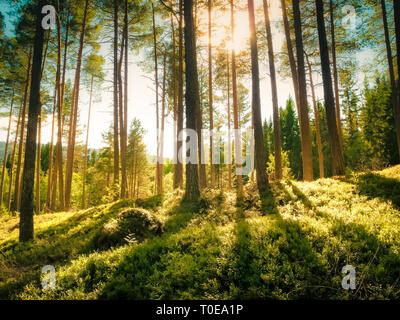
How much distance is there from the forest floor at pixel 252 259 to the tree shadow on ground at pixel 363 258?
0.05ft

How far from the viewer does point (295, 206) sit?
19.3 ft

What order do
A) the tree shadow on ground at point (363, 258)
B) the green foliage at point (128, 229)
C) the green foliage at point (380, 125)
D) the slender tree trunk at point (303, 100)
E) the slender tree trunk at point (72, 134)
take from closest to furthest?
the tree shadow on ground at point (363, 258) < the green foliage at point (128, 229) < the slender tree trunk at point (303, 100) < the slender tree trunk at point (72, 134) < the green foliage at point (380, 125)

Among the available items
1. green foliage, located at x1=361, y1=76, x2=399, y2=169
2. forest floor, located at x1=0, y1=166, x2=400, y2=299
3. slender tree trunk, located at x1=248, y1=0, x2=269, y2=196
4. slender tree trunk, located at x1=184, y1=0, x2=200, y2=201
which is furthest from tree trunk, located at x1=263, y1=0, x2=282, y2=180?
green foliage, located at x1=361, y1=76, x2=399, y2=169

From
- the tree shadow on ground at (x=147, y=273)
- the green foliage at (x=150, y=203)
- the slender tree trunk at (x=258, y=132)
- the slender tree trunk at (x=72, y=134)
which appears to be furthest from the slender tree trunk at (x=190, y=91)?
the slender tree trunk at (x=72, y=134)

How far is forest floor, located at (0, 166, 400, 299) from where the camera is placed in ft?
9.18

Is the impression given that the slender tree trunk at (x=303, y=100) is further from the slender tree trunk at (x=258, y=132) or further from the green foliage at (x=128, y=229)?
the green foliage at (x=128, y=229)

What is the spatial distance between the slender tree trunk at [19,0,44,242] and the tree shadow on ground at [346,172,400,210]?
1176 centimetres

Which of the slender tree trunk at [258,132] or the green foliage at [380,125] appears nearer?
the slender tree trunk at [258,132]

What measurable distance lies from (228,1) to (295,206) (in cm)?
1387

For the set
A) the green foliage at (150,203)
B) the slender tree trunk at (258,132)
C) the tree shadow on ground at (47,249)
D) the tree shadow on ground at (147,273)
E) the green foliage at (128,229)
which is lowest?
the tree shadow on ground at (47,249)

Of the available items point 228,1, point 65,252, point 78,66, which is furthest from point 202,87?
point 65,252

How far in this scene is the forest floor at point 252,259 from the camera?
280 cm

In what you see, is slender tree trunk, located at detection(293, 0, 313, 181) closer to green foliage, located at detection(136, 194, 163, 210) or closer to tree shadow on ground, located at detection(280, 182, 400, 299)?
tree shadow on ground, located at detection(280, 182, 400, 299)
